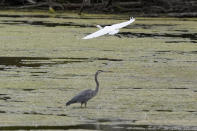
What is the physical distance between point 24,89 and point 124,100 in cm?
203

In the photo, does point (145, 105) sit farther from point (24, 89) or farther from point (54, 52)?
point (54, 52)

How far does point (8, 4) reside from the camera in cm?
3481

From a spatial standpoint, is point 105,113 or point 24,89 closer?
point 105,113

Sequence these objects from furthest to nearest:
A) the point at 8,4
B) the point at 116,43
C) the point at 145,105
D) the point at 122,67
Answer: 1. the point at 8,4
2. the point at 116,43
3. the point at 122,67
4. the point at 145,105

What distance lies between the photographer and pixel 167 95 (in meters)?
12.1

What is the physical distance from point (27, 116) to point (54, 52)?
29.3 ft

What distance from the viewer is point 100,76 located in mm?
14586

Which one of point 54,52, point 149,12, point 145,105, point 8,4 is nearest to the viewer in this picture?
point 145,105

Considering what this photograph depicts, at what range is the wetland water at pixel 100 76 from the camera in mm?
9773

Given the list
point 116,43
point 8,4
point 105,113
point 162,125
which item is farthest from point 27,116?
point 8,4

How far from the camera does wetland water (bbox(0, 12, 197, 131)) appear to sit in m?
9.77

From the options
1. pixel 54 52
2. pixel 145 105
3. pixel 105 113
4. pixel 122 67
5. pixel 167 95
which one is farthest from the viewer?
pixel 54 52

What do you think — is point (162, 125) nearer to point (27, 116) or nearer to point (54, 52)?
point (27, 116)

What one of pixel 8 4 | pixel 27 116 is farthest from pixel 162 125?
pixel 8 4
